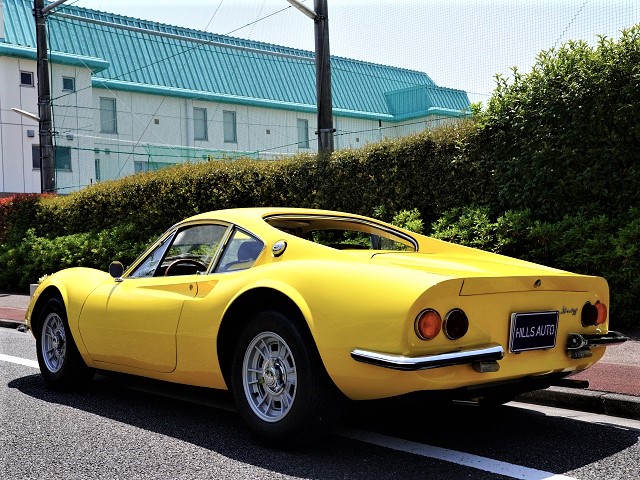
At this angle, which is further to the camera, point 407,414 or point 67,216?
point 67,216

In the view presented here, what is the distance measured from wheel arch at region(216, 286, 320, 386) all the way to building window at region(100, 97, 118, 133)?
1079 inches

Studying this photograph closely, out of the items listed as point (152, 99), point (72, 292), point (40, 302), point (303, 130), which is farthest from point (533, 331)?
point (303, 130)

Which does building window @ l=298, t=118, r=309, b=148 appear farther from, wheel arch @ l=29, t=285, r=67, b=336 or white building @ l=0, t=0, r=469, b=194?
wheel arch @ l=29, t=285, r=67, b=336

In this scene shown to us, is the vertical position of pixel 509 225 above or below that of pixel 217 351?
above

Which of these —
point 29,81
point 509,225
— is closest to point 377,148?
point 509,225

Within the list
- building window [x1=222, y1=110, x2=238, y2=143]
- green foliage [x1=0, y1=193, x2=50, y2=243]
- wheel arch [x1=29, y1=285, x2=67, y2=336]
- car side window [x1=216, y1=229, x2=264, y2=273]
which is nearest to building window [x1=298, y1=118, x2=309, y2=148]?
building window [x1=222, y1=110, x2=238, y2=143]

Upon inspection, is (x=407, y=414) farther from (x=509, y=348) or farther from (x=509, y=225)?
(x=509, y=225)

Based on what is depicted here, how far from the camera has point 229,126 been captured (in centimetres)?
3366

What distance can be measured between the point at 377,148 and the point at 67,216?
9945mm

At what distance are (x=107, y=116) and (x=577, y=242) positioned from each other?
2513cm

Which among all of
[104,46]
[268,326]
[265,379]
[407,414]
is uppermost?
[104,46]

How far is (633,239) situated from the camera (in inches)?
342

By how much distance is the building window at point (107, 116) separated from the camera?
31.0m

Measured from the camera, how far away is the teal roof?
3058 cm
